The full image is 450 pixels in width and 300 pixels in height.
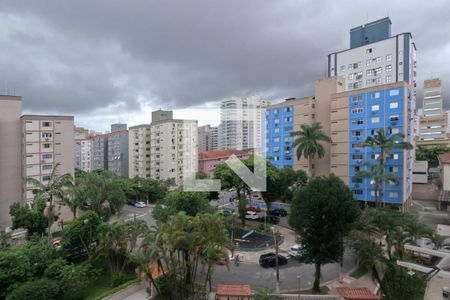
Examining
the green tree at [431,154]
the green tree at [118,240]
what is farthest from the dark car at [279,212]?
the green tree at [431,154]

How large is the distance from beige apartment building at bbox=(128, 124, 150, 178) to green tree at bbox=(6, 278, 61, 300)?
42.5 meters

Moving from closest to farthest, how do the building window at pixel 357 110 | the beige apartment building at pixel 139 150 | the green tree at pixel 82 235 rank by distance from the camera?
the green tree at pixel 82 235
the building window at pixel 357 110
the beige apartment building at pixel 139 150

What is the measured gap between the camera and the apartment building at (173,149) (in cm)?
5166

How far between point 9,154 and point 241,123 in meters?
43.0

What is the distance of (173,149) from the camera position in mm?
51750

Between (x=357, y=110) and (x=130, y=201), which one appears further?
(x=130, y=201)

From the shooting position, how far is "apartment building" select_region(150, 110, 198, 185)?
5166 cm

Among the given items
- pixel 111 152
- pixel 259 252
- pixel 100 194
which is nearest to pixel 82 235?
pixel 100 194

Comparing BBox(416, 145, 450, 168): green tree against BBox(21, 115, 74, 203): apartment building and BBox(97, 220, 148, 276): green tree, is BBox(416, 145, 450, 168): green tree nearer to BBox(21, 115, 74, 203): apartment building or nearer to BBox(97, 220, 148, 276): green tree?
BBox(97, 220, 148, 276): green tree

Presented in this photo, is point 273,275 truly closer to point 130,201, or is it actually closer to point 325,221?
point 325,221

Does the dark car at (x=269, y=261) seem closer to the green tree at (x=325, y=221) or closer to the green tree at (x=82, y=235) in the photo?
the green tree at (x=325, y=221)

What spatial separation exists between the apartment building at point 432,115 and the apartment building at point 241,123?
54815 mm

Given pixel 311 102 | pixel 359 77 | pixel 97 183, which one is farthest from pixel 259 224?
pixel 359 77

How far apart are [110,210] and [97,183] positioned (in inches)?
142
